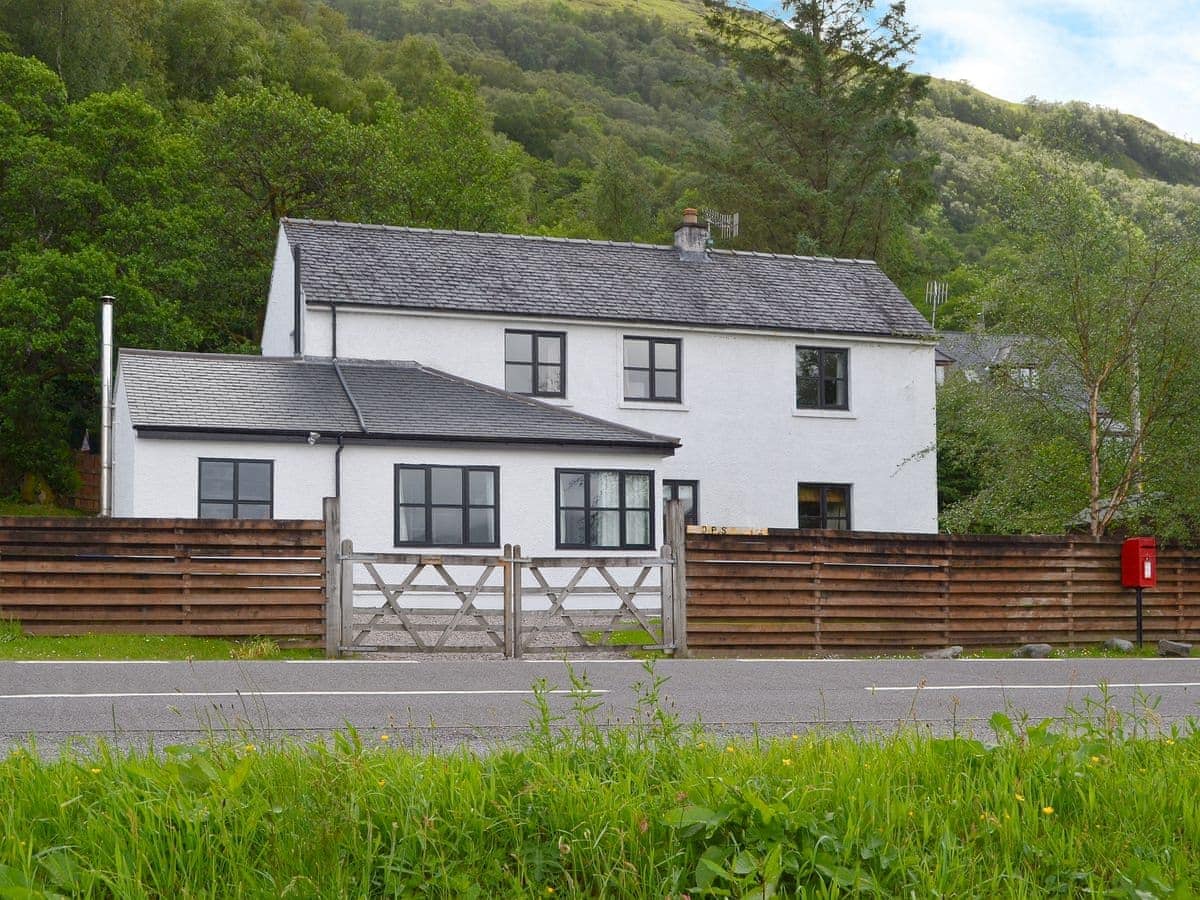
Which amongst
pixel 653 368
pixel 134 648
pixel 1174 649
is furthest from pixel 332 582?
pixel 653 368

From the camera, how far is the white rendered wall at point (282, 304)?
29359 mm

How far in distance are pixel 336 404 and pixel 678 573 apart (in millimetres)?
9553

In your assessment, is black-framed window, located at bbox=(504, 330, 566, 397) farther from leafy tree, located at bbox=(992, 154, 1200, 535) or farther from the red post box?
the red post box

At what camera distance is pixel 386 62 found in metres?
82.6

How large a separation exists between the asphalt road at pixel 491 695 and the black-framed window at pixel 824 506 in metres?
14.2

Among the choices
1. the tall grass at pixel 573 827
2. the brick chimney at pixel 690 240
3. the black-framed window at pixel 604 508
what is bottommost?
the tall grass at pixel 573 827

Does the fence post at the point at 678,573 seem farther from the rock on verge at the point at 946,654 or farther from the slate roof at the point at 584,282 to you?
the slate roof at the point at 584,282

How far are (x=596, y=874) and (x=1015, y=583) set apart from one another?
53.0 ft

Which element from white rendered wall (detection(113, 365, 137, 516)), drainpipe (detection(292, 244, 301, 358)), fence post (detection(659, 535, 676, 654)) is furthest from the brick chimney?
fence post (detection(659, 535, 676, 654))

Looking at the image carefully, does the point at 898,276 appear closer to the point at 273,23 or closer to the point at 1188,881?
the point at 273,23

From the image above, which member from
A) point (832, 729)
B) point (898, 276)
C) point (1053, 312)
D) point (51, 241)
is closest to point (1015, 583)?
point (1053, 312)

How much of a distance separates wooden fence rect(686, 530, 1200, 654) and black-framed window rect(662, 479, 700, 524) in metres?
10.5

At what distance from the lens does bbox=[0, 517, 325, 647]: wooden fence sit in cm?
1681

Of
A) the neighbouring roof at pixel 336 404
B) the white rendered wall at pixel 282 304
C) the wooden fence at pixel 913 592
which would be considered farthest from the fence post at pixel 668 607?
the white rendered wall at pixel 282 304
